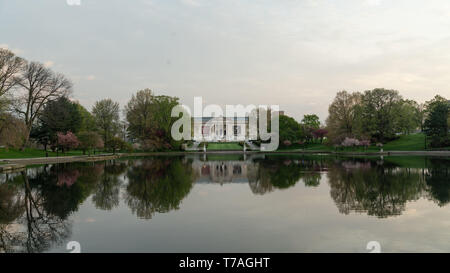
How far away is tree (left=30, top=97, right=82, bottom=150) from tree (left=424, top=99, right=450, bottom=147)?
64826 mm

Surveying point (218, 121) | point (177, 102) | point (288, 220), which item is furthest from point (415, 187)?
point (218, 121)

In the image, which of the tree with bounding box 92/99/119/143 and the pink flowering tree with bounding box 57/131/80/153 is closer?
the pink flowering tree with bounding box 57/131/80/153

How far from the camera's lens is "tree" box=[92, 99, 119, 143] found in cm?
7500

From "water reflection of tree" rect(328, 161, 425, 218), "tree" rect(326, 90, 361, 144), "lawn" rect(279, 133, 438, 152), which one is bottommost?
"water reflection of tree" rect(328, 161, 425, 218)

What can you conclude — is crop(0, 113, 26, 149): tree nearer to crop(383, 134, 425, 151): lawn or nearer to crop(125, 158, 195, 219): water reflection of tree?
crop(125, 158, 195, 219): water reflection of tree

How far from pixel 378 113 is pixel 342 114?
23.0 ft

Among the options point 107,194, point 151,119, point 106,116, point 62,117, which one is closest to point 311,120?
point 151,119

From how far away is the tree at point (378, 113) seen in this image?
64.6 m

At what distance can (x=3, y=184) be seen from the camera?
792 inches

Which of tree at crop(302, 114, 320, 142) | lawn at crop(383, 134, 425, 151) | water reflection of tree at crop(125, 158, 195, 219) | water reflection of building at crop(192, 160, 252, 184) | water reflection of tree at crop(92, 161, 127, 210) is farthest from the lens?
tree at crop(302, 114, 320, 142)

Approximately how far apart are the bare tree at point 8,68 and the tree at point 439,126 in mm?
67449

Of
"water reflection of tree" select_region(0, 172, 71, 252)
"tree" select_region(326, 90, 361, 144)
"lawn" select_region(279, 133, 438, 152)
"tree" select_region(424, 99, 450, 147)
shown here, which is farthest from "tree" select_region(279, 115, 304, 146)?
"water reflection of tree" select_region(0, 172, 71, 252)
